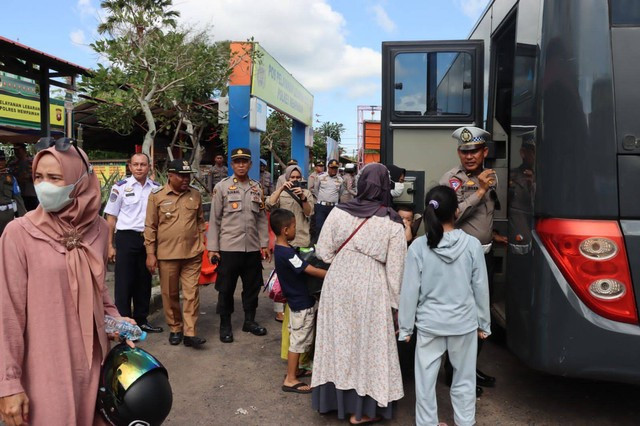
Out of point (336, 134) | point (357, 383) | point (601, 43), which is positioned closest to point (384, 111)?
point (601, 43)

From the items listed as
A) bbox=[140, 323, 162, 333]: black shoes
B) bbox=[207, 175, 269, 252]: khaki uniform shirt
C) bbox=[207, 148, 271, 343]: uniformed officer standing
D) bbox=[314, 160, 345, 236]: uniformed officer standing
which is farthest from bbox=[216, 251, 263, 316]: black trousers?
bbox=[314, 160, 345, 236]: uniformed officer standing

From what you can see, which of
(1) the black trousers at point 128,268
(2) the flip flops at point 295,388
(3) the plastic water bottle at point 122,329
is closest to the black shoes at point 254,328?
(1) the black trousers at point 128,268

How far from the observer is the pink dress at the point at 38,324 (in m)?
1.86

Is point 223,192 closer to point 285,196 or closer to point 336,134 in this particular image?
point 285,196

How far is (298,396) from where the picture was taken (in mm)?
3703

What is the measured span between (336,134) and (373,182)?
143 feet

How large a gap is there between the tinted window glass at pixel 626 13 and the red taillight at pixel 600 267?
3.42 feet

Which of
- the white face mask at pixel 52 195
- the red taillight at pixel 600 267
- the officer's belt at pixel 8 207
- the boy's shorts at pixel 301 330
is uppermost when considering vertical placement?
the white face mask at pixel 52 195

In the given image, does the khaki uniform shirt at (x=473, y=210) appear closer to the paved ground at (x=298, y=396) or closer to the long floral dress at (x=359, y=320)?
the long floral dress at (x=359, y=320)

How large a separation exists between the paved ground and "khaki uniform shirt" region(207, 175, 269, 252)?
3.30 ft

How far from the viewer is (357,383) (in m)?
3.15

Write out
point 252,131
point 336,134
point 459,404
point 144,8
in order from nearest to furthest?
point 459,404 → point 144,8 → point 252,131 → point 336,134

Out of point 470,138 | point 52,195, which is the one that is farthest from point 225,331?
point 52,195

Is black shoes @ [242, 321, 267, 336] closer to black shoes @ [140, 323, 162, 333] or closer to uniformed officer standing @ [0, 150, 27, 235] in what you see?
black shoes @ [140, 323, 162, 333]
